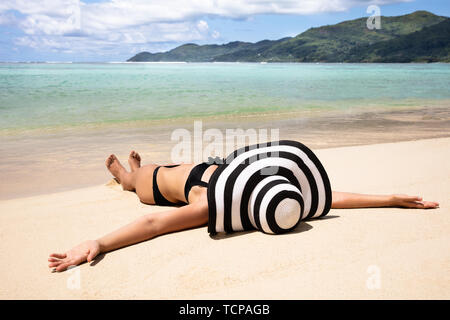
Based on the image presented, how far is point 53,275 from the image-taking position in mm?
2361

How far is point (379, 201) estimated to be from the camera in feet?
11.0

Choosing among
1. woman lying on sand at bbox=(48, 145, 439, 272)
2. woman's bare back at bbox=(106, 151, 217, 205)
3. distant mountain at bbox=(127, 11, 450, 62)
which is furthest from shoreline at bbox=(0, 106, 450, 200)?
distant mountain at bbox=(127, 11, 450, 62)

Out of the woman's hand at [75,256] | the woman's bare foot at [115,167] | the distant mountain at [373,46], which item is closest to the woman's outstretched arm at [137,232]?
the woman's hand at [75,256]

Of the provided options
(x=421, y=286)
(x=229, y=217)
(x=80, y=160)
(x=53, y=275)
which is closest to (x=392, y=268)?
(x=421, y=286)

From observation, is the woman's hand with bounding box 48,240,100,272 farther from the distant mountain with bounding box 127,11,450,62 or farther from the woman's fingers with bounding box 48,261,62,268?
the distant mountain with bounding box 127,11,450,62

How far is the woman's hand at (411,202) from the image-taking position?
3.29 metres

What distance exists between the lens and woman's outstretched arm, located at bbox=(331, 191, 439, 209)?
3.29 meters

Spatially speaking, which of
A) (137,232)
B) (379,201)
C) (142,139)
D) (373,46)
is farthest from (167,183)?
(373,46)

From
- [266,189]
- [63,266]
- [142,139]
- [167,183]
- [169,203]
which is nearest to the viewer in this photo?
[63,266]

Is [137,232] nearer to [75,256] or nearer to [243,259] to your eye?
[75,256]

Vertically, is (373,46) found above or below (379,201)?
above

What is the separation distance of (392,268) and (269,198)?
0.85m

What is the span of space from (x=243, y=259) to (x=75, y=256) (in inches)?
42.8
